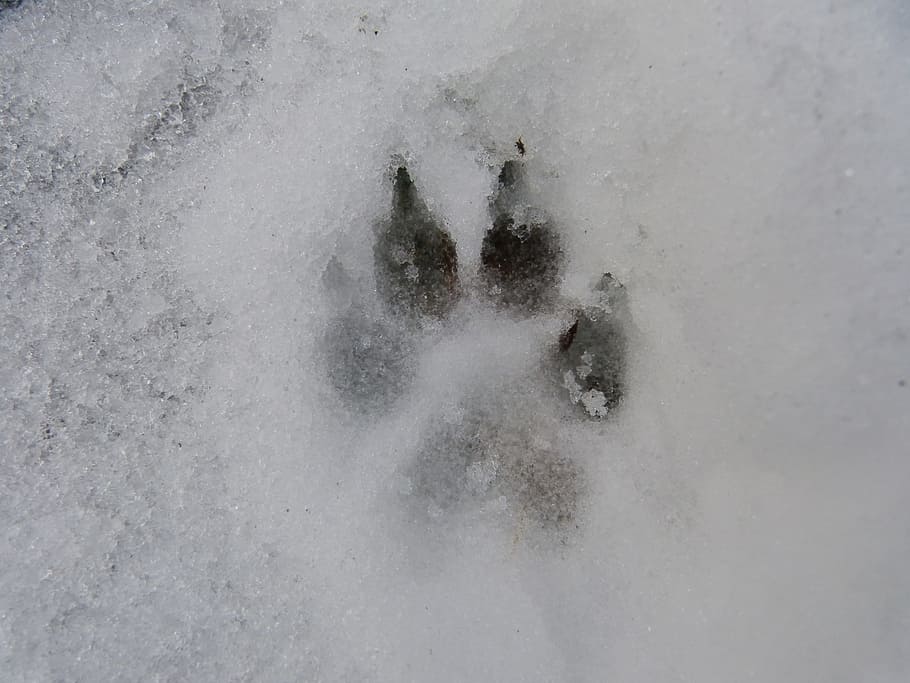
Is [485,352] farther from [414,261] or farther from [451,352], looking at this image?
[414,261]

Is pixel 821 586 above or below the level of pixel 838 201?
below

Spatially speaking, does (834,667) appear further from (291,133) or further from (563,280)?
(291,133)

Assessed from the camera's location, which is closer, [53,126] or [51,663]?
[51,663]

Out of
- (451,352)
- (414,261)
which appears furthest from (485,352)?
(414,261)

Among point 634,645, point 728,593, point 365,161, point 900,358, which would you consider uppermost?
point 365,161

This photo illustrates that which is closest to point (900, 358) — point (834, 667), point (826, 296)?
point (826, 296)
